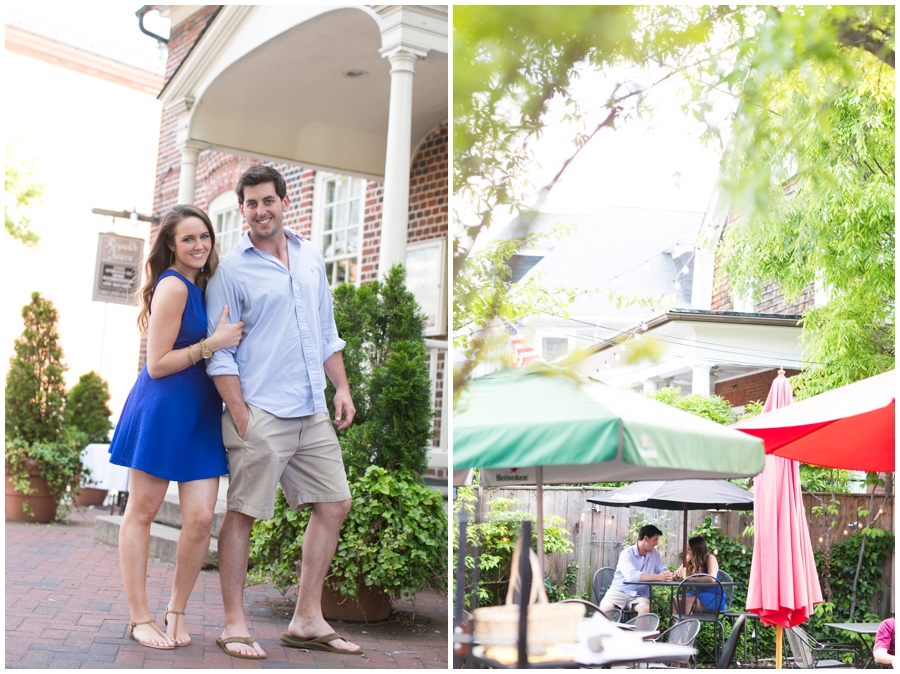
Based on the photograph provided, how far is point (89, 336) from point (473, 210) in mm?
15450

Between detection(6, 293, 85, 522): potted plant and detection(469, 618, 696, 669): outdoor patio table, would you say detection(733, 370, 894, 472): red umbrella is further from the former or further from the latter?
detection(6, 293, 85, 522): potted plant

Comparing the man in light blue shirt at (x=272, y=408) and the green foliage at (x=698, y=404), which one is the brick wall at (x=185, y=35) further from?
the man in light blue shirt at (x=272, y=408)

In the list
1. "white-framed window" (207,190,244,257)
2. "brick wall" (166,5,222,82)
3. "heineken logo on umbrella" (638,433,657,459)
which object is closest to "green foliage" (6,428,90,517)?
"white-framed window" (207,190,244,257)

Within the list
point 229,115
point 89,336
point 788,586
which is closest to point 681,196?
point 788,586

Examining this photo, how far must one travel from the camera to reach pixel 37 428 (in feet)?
24.8

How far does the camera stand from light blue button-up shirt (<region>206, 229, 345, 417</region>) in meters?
3.28

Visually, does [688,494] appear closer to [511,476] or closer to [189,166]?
[511,476]

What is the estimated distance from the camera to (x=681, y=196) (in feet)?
15.1

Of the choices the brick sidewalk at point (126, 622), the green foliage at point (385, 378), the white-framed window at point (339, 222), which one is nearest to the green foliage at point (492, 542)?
the brick sidewalk at point (126, 622)

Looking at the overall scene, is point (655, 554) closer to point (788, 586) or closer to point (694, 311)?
point (694, 311)

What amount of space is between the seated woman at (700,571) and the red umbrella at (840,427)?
254 cm

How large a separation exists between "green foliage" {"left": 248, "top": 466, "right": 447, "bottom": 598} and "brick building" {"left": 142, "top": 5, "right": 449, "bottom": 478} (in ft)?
4.57

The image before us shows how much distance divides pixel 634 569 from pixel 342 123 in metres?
4.65

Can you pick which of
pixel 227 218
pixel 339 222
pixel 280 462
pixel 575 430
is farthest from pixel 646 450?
pixel 227 218
